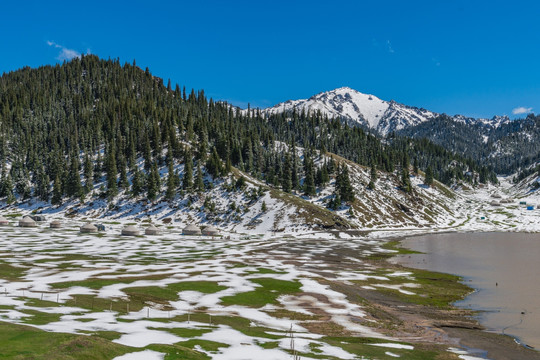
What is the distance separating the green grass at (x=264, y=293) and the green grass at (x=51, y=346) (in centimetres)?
2709

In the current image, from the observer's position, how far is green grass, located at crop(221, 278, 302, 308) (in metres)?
53.6

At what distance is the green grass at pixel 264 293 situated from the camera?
5362cm

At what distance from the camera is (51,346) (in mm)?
24969

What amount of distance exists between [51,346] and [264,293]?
1450 inches

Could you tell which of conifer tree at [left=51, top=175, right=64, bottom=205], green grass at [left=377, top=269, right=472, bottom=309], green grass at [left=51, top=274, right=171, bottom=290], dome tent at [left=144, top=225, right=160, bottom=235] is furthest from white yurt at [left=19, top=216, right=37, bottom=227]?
green grass at [left=377, top=269, right=472, bottom=309]

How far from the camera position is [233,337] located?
34656 mm

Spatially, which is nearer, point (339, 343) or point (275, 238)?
point (339, 343)

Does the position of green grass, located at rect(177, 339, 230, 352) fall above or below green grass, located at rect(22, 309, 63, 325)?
below

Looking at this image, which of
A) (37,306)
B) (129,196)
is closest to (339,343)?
(37,306)

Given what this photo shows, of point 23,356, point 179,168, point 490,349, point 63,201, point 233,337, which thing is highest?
point 179,168

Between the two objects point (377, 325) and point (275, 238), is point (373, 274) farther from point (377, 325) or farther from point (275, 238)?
point (275, 238)

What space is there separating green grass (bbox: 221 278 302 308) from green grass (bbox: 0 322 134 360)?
27.1m

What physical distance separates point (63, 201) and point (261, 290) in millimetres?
154671

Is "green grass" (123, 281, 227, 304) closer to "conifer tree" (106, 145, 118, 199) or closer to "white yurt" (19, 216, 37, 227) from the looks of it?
"white yurt" (19, 216, 37, 227)
